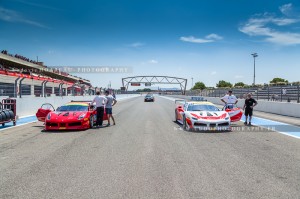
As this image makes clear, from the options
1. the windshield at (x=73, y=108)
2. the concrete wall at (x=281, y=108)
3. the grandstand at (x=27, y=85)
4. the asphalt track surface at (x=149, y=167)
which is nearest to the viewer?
the asphalt track surface at (x=149, y=167)

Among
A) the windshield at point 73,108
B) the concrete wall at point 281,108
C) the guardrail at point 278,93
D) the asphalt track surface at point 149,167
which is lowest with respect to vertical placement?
the asphalt track surface at point 149,167

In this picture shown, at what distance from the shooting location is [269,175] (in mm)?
5391

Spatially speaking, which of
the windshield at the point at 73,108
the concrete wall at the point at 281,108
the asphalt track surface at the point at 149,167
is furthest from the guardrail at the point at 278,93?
the windshield at the point at 73,108

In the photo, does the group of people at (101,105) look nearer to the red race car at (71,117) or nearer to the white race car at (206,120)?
the red race car at (71,117)

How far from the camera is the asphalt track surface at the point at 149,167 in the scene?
4.55m

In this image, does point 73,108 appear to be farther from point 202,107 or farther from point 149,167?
point 149,167

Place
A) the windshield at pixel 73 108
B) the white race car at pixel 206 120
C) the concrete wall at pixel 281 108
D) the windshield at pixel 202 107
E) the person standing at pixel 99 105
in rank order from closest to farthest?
the white race car at pixel 206 120, the windshield at pixel 202 107, the windshield at pixel 73 108, the person standing at pixel 99 105, the concrete wall at pixel 281 108

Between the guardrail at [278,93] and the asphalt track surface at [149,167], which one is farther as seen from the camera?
the guardrail at [278,93]

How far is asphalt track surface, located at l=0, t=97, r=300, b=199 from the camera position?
4547 millimetres

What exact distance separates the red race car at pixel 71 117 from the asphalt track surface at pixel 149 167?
1.39 metres

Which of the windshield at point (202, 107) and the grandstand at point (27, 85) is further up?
the grandstand at point (27, 85)

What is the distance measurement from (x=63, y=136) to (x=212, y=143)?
479cm

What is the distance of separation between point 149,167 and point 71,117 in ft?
20.6

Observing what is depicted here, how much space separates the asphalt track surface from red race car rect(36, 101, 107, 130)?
139 cm
